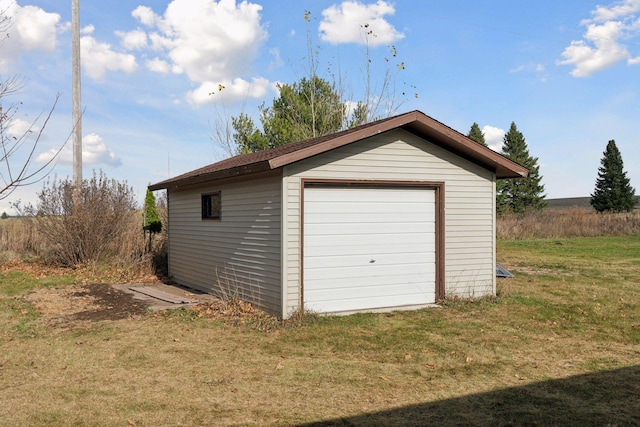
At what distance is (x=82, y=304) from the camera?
1041 centimetres

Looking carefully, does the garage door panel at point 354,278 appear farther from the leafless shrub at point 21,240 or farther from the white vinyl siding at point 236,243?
the leafless shrub at point 21,240

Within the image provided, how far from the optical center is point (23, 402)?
4.99 meters

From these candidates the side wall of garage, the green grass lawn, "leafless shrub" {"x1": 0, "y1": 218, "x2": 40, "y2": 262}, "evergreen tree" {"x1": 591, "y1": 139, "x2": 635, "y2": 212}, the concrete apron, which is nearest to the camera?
the green grass lawn

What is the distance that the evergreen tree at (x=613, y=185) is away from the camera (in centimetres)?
5131

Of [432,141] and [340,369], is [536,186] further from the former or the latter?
[340,369]

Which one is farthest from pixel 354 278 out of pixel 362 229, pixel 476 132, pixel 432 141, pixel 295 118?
pixel 476 132

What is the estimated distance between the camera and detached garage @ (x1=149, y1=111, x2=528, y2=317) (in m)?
8.47

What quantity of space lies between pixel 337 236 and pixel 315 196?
79 cm

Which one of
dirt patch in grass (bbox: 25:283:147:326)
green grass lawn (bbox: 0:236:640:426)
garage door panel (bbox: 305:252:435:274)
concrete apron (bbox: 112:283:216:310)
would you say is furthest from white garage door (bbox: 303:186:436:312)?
dirt patch in grass (bbox: 25:283:147:326)

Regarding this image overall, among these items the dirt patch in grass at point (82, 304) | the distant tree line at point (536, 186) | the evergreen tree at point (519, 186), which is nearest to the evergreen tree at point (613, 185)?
the distant tree line at point (536, 186)

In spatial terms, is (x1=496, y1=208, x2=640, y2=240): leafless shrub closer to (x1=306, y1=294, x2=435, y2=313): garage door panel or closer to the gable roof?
the gable roof

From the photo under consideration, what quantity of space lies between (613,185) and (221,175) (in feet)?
170

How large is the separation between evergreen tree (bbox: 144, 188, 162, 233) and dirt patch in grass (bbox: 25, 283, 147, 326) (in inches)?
180

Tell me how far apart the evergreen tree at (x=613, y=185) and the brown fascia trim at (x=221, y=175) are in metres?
49.7
